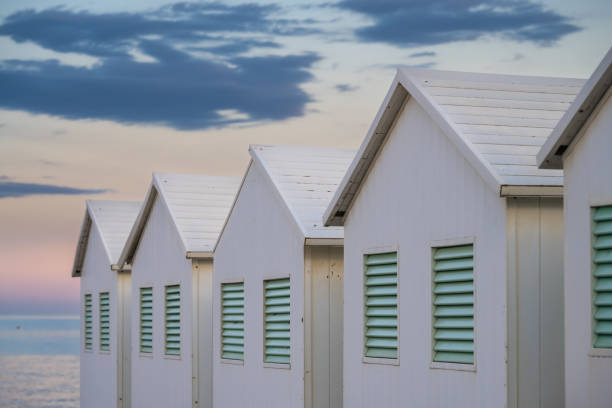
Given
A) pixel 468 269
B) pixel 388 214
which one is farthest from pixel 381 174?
pixel 468 269

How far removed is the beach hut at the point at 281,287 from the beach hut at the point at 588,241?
20.6 feet

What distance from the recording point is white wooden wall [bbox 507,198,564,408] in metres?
12.0

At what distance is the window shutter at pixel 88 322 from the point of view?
30327mm

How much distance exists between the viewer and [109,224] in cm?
2902

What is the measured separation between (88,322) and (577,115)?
21735mm

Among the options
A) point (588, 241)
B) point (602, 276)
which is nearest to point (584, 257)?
point (588, 241)

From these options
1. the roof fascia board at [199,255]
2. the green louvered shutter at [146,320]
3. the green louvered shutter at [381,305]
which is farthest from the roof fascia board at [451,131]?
the green louvered shutter at [146,320]

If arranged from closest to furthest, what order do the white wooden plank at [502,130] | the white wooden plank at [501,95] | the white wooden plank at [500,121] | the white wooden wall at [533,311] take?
the white wooden wall at [533,311]
the white wooden plank at [502,130]
the white wooden plank at [500,121]
the white wooden plank at [501,95]

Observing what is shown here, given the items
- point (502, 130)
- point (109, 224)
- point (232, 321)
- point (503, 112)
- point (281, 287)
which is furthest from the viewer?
point (109, 224)

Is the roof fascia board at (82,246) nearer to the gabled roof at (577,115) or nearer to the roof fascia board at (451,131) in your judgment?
the roof fascia board at (451,131)

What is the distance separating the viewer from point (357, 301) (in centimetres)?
1557

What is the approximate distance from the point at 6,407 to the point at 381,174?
135ft

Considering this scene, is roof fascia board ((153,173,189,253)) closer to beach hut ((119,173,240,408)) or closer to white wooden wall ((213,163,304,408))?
beach hut ((119,173,240,408))

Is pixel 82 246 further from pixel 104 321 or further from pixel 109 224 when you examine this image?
pixel 104 321
